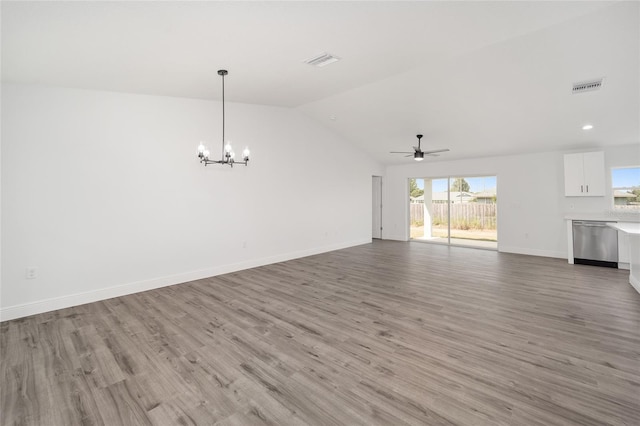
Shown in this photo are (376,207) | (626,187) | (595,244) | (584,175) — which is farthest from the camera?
(376,207)

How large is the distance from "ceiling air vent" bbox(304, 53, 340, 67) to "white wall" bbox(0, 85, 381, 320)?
2.35 m

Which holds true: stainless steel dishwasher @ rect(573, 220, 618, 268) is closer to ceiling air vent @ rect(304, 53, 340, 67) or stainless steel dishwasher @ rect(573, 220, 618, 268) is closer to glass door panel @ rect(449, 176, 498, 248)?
glass door panel @ rect(449, 176, 498, 248)

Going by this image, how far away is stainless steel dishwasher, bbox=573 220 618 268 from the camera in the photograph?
568cm

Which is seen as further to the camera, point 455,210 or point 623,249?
point 455,210

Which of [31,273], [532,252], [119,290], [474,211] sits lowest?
[119,290]

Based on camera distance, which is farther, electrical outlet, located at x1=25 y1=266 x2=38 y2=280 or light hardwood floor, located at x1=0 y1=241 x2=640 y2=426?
electrical outlet, located at x1=25 y1=266 x2=38 y2=280

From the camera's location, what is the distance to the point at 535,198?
→ 22.9ft

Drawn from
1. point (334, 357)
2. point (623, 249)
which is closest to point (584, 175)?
point (623, 249)

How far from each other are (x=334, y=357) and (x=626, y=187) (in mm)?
7449

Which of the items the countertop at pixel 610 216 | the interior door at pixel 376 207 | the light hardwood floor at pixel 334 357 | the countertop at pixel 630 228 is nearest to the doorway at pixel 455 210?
the interior door at pixel 376 207

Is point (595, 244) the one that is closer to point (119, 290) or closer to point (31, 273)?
point (119, 290)

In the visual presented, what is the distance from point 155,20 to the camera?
255 cm

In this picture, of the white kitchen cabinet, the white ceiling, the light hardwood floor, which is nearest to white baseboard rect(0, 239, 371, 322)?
the light hardwood floor

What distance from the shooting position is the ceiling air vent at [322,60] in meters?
3.57
